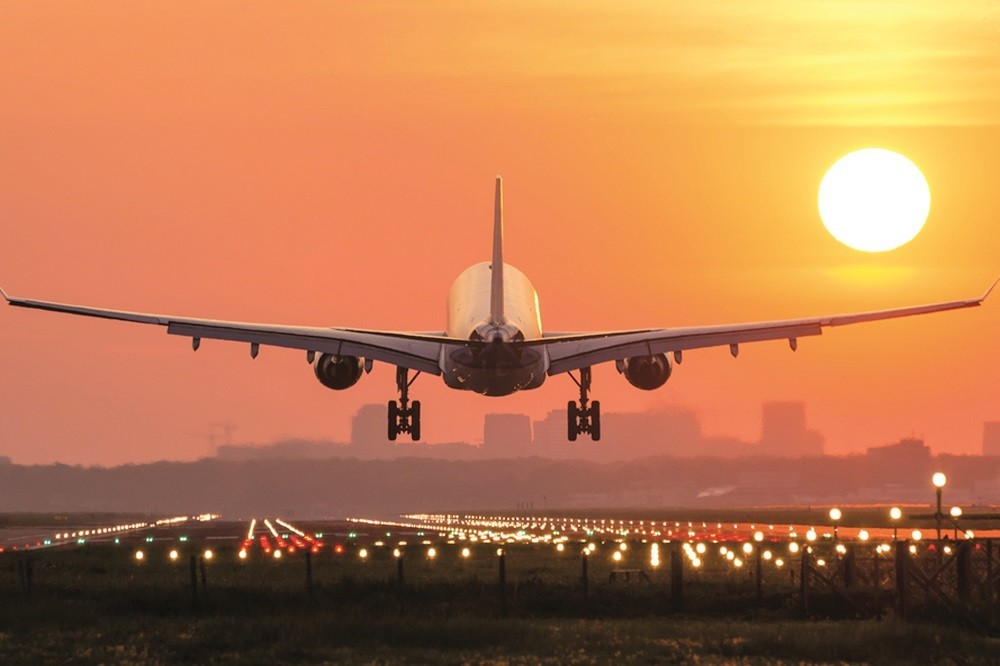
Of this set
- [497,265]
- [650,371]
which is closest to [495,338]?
[497,265]

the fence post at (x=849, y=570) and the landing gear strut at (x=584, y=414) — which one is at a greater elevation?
the landing gear strut at (x=584, y=414)

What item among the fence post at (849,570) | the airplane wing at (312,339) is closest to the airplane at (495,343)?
the airplane wing at (312,339)

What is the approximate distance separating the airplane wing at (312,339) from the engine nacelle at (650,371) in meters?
9.56

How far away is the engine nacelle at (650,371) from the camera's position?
71.8 m

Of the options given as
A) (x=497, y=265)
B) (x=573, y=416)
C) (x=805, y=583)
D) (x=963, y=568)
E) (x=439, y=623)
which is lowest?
(x=439, y=623)

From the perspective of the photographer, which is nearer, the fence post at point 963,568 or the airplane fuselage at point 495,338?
the fence post at point 963,568

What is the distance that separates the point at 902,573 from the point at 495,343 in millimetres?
24299

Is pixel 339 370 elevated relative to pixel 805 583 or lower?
elevated

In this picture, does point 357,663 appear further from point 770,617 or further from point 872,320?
point 872,320

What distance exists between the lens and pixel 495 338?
60.9m

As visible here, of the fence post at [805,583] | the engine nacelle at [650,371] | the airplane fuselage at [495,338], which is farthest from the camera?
the engine nacelle at [650,371]

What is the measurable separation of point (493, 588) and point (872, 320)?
2588cm

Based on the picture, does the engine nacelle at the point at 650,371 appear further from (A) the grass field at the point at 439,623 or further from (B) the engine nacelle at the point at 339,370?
(A) the grass field at the point at 439,623

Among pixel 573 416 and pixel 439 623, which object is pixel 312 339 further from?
pixel 439 623
